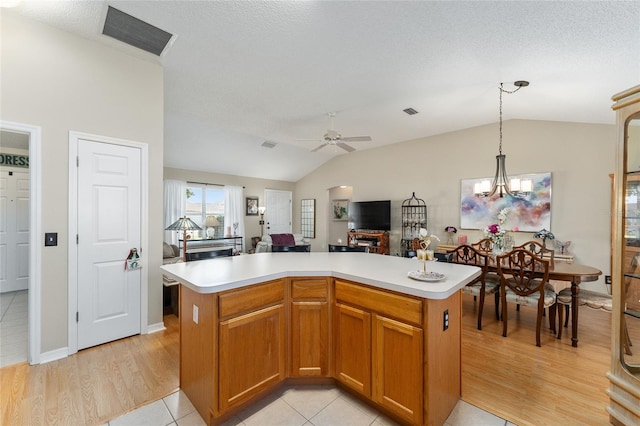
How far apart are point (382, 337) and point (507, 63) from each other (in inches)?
121

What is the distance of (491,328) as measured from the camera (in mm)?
3188

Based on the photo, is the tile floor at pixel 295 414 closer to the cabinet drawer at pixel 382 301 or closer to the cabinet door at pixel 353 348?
the cabinet door at pixel 353 348

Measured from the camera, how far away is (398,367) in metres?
1.65

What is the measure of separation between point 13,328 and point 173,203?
450cm

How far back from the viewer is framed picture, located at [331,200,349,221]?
845 cm

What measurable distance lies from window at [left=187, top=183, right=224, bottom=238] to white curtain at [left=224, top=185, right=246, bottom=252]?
0.39 ft

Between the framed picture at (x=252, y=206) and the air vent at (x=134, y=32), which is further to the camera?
the framed picture at (x=252, y=206)

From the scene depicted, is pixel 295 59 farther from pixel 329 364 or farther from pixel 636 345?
pixel 636 345

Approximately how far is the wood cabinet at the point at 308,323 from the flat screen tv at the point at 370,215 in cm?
511

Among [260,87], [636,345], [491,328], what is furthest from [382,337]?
[260,87]

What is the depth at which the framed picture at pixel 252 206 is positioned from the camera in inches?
342

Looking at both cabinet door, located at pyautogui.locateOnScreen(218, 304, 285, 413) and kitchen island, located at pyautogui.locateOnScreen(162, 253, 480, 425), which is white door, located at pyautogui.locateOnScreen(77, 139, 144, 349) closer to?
kitchen island, located at pyautogui.locateOnScreen(162, 253, 480, 425)


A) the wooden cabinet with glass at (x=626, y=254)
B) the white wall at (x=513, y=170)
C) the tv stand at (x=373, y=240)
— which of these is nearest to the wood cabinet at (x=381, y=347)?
the wooden cabinet with glass at (x=626, y=254)

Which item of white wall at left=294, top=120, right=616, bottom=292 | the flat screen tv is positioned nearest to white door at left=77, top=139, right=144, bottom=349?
the flat screen tv
